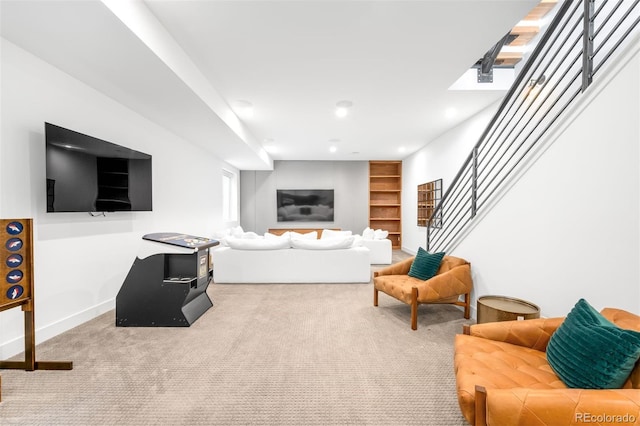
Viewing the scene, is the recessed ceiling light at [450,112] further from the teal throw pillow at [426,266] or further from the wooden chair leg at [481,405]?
the wooden chair leg at [481,405]

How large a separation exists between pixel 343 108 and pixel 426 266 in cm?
259

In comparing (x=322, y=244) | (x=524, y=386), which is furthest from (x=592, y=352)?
(x=322, y=244)

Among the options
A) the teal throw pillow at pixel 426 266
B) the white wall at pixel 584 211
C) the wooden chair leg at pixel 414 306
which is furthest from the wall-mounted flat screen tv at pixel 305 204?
the white wall at pixel 584 211

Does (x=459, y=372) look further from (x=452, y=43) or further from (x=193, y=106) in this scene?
(x=193, y=106)

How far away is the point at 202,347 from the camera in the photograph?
2309 millimetres

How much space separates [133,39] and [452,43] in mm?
2694

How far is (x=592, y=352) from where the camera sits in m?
1.19

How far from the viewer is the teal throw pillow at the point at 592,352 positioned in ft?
3.60

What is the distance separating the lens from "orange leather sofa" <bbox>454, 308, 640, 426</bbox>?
100cm

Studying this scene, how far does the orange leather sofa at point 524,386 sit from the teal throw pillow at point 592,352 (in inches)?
2.0

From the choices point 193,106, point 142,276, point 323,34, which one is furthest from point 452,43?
point 142,276

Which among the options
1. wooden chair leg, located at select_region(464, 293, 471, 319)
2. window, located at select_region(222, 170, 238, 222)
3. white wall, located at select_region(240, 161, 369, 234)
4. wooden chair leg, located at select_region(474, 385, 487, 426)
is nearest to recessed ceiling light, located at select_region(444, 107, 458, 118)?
wooden chair leg, located at select_region(464, 293, 471, 319)

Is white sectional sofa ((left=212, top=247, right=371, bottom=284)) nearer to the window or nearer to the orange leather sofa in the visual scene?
the orange leather sofa

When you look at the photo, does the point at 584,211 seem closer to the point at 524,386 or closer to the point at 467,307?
the point at 524,386
